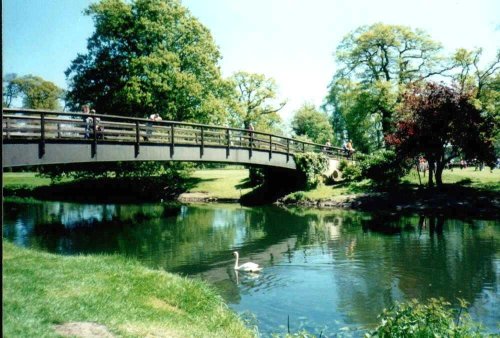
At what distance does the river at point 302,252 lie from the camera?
11.4m

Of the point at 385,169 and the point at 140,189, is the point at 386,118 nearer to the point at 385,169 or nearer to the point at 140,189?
the point at 385,169

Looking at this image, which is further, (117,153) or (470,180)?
(470,180)

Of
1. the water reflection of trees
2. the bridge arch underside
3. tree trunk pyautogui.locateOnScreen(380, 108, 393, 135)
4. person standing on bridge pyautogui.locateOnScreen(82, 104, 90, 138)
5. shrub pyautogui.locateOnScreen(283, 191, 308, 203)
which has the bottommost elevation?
the water reflection of trees

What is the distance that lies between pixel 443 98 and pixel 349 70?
1904 cm

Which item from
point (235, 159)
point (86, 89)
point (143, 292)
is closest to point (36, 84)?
point (86, 89)

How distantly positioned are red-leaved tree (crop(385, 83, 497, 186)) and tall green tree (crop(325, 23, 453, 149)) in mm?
11736

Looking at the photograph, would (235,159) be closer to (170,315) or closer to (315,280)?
(315,280)

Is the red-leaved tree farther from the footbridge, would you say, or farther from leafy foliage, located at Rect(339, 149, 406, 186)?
the footbridge

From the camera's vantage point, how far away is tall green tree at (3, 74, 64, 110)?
7624cm

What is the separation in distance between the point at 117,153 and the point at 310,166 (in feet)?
63.5

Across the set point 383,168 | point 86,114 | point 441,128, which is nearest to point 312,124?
point 383,168

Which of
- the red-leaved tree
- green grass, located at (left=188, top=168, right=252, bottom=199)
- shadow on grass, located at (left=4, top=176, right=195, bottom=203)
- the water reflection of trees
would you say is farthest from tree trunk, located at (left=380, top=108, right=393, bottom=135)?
the water reflection of trees

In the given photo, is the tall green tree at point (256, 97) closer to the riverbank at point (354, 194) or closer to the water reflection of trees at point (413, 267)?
the riverbank at point (354, 194)

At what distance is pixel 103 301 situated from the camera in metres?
8.12
